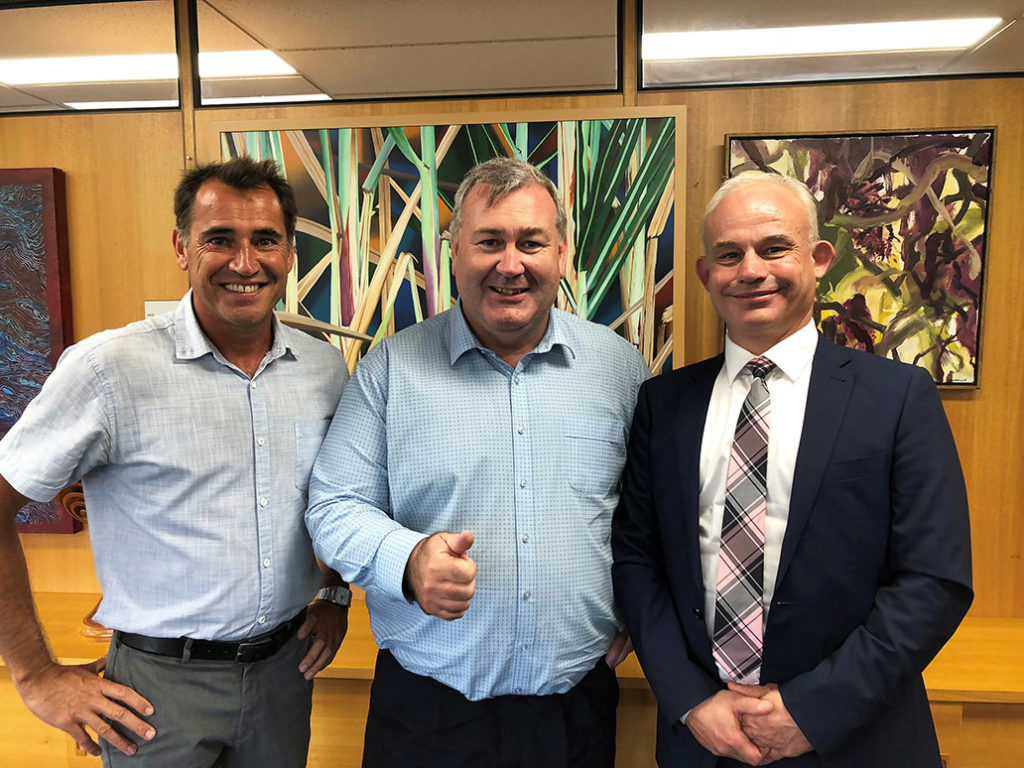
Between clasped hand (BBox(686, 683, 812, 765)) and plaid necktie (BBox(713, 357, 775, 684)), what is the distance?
0.17ft

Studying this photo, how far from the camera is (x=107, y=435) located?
1431 millimetres

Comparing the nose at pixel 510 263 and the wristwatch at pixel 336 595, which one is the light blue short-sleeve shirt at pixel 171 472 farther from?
the nose at pixel 510 263

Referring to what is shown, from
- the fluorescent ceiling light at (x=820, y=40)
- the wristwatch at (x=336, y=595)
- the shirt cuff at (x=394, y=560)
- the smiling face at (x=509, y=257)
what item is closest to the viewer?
the shirt cuff at (x=394, y=560)

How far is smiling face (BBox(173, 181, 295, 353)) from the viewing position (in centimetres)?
148

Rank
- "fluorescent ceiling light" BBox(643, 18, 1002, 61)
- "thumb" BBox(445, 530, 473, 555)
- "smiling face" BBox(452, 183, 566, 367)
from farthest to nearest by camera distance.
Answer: "fluorescent ceiling light" BBox(643, 18, 1002, 61)
"smiling face" BBox(452, 183, 566, 367)
"thumb" BBox(445, 530, 473, 555)

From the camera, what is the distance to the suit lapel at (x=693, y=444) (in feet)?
4.55

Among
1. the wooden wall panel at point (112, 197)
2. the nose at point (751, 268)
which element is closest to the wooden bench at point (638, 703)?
the wooden wall panel at point (112, 197)

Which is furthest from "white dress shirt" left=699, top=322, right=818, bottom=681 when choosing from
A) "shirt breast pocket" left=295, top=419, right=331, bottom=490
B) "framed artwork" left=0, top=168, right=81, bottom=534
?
"framed artwork" left=0, top=168, right=81, bottom=534

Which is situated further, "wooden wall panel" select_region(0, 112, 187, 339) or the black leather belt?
"wooden wall panel" select_region(0, 112, 187, 339)

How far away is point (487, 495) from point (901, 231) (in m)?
1.77

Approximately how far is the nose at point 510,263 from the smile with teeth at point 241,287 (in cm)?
58

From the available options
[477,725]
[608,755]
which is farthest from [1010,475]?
[477,725]

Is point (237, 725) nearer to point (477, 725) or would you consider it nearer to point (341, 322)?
point (477, 725)

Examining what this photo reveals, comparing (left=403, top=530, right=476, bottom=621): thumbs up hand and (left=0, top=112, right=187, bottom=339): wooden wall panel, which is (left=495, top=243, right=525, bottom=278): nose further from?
(left=0, top=112, right=187, bottom=339): wooden wall panel
